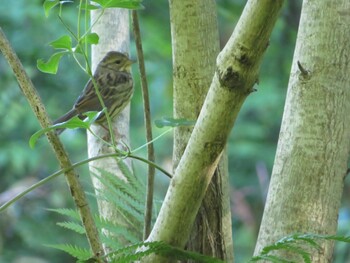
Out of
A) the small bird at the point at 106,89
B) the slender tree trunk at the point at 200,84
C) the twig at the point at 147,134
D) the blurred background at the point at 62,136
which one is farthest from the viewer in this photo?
the blurred background at the point at 62,136

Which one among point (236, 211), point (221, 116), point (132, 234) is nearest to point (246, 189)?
point (236, 211)

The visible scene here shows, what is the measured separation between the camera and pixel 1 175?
785 cm

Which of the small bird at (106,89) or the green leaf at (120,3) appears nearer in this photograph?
the green leaf at (120,3)

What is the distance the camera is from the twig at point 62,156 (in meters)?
1.53

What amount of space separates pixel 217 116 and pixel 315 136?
1.63 ft

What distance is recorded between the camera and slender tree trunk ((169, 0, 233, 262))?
1830 mm

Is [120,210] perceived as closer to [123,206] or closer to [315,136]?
[123,206]

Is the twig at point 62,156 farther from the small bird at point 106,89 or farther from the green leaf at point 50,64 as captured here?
the small bird at point 106,89

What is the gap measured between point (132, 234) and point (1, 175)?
6027mm

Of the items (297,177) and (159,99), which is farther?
(159,99)

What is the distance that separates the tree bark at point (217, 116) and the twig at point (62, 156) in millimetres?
113

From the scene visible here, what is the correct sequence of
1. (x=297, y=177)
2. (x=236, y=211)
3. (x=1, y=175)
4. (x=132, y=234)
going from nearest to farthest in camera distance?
1. (x=297, y=177)
2. (x=132, y=234)
3. (x=236, y=211)
4. (x=1, y=175)

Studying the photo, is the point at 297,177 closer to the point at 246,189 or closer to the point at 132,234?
the point at 132,234

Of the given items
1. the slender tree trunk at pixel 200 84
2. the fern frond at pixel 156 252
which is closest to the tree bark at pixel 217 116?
the fern frond at pixel 156 252
